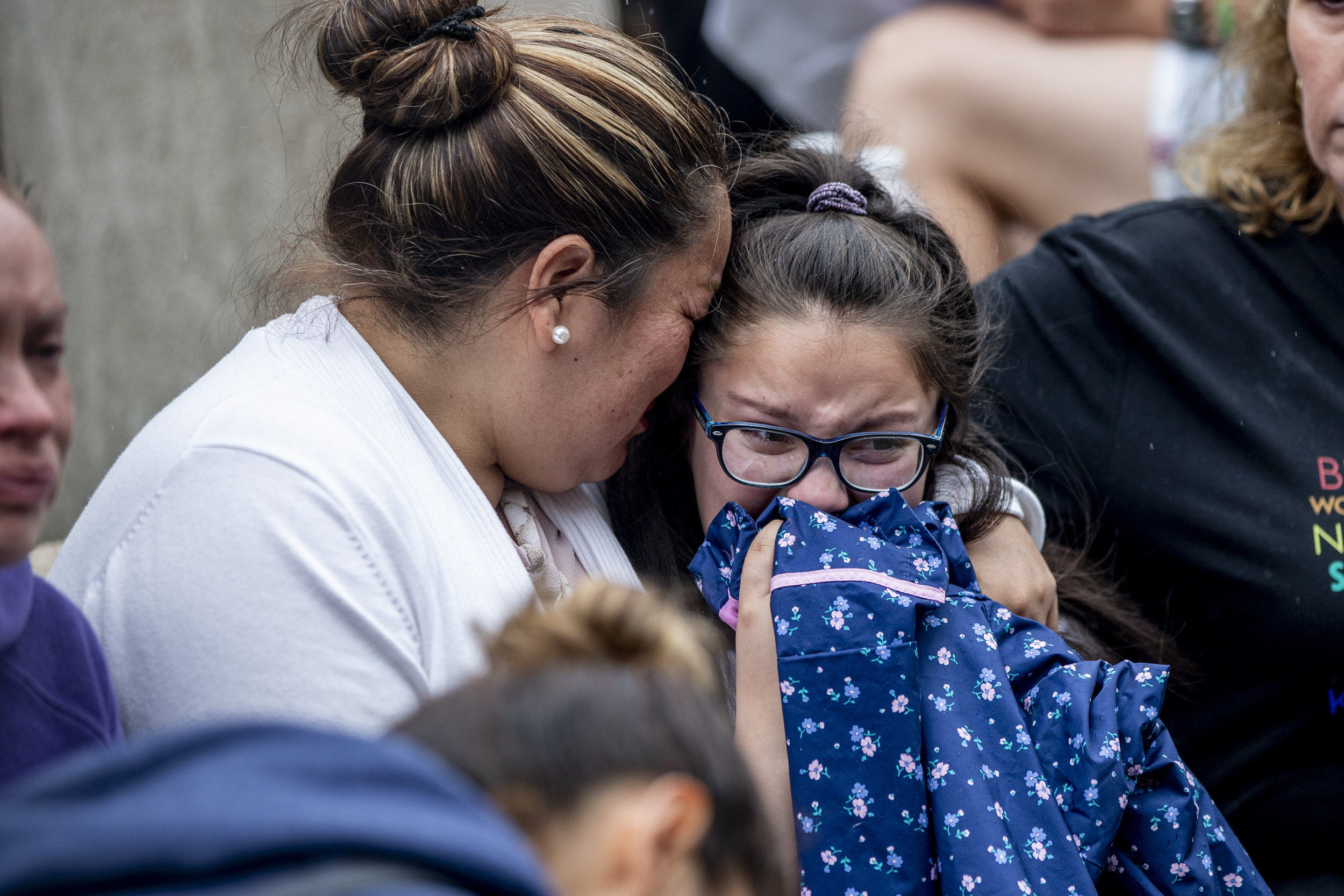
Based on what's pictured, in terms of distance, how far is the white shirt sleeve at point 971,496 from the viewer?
7.12 feet

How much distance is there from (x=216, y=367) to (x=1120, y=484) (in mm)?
1712

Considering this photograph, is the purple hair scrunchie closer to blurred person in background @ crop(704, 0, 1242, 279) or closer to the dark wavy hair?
the dark wavy hair

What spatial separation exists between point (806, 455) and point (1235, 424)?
994 millimetres

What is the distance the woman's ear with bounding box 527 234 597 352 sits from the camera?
175 cm

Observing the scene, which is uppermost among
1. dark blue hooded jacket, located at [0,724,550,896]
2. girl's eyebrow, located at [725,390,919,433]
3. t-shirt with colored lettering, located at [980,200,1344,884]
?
dark blue hooded jacket, located at [0,724,550,896]

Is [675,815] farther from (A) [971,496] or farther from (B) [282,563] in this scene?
(A) [971,496]

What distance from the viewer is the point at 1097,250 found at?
2561mm

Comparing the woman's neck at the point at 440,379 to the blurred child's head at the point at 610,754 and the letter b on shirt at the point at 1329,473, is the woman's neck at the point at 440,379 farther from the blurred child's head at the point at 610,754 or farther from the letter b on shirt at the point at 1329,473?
the letter b on shirt at the point at 1329,473

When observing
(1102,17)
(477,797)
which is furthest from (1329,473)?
(477,797)

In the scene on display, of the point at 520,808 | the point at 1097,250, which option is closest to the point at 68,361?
the point at 1097,250

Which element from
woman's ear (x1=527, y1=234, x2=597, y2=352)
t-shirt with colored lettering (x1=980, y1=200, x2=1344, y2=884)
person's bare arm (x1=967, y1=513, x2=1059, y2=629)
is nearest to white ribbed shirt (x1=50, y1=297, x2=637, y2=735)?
woman's ear (x1=527, y1=234, x2=597, y2=352)

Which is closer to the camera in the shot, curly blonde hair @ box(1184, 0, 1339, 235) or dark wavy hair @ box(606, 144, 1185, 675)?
dark wavy hair @ box(606, 144, 1185, 675)

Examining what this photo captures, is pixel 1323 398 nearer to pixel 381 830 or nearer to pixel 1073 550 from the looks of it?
pixel 1073 550

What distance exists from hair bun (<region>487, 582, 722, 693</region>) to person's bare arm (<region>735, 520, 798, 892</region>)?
649mm
